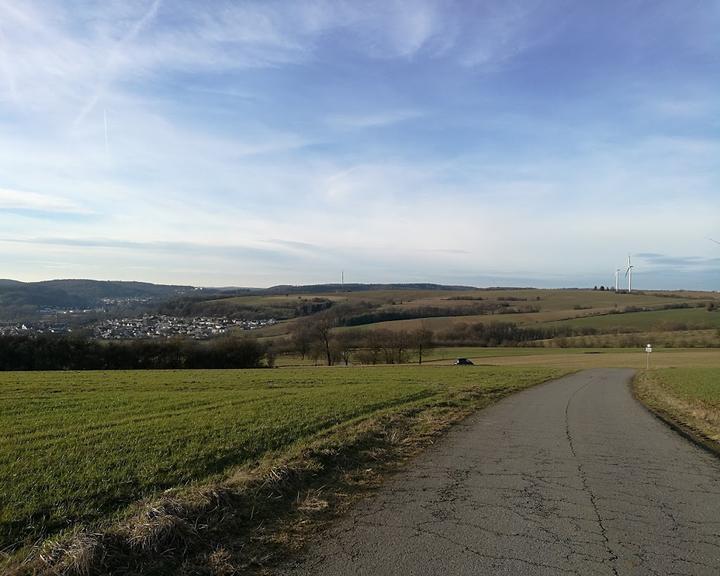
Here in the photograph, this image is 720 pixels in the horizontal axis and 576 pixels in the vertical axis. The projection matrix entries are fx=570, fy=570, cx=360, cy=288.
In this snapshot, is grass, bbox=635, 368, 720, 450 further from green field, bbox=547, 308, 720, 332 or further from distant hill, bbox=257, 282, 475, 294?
distant hill, bbox=257, 282, 475, 294

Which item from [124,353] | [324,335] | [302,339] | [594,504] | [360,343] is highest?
[594,504]

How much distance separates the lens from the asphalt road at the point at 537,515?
5.12 meters

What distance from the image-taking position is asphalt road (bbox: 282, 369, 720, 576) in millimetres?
5117

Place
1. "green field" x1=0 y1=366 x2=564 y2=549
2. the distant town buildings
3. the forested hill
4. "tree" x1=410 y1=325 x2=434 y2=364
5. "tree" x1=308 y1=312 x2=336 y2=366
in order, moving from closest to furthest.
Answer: "green field" x1=0 y1=366 x2=564 y2=549 < "tree" x1=410 y1=325 x2=434 y2=364 < "tree" x1=308 y1=312 x2=336 y2=366 < the distant town buildings < the forested hill

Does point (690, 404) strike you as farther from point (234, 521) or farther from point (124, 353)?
point (124, 353)

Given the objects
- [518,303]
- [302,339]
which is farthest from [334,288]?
[302,339]

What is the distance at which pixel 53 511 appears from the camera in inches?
244

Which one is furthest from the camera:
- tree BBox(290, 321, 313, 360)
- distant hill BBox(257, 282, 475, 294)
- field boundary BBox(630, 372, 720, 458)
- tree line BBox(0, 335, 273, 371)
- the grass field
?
distant hill BBox(257, 282, 475, 294)

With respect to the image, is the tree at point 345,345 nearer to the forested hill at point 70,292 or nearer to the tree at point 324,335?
the tree at point 324,335

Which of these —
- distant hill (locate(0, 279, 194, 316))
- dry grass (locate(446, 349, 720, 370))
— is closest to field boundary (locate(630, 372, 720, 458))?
dry grass (locate(446, 349, 720, 370))

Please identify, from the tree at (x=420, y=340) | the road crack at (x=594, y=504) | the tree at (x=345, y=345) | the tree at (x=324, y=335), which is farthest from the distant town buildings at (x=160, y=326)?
the road crack at (x=594, y=504)

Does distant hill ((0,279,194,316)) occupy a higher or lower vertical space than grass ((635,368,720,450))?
higher

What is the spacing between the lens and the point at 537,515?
652cm

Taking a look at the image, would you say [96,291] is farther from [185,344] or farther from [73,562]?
[73,562]
